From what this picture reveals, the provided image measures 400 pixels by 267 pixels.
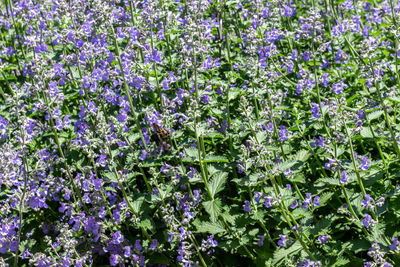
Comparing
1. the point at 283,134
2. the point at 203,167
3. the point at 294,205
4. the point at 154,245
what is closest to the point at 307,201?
the point at 294,205

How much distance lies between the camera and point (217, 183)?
14.0 feet

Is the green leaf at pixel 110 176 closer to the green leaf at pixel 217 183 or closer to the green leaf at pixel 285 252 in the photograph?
the green leaf at pixel 217 183

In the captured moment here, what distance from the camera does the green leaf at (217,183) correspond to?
4203mm

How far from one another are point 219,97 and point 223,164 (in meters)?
0.94

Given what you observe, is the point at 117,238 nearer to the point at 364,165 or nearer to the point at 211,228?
the point at 211,228

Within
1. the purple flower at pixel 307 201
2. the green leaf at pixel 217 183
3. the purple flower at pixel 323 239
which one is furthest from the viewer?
the green leaf at pixel 217 183

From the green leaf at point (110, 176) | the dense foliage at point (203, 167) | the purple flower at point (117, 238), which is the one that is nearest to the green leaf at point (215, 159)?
the dense foliage at point (203, 167)

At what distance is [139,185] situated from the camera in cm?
529

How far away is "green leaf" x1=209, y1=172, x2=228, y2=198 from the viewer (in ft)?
13.8

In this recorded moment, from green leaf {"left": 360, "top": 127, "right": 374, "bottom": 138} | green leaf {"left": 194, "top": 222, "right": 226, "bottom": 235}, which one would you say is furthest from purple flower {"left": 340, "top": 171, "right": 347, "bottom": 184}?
green leaf {"left": 194, "top": 222, "right": 226, "bottom": 235}

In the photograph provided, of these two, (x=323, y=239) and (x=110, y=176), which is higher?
(x=110, y=176)

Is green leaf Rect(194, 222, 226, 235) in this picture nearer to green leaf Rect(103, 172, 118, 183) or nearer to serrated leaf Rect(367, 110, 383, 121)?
green leaf Rect(103, 172, 118, 183)

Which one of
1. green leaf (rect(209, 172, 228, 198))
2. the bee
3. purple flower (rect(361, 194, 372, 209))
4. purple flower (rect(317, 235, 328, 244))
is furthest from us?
the bee

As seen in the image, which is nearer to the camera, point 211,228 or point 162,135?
point 211,228
